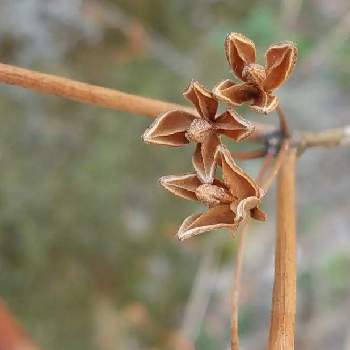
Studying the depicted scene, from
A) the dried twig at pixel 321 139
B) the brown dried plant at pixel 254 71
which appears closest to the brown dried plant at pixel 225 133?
the brown dried plant at pixel 254 71

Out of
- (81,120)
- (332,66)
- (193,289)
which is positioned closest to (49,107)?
(81,120)

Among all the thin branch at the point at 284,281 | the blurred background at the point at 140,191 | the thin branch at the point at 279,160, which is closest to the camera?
the thin branch at the point at 284,281

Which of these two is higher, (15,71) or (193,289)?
(193,289)

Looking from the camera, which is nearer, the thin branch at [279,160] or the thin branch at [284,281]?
the thin branch at [284,281]

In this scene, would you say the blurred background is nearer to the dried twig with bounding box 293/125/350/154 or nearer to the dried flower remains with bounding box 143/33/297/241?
the dried twig with bounding box 293/125/350/154

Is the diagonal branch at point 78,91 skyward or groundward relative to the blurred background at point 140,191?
groundward

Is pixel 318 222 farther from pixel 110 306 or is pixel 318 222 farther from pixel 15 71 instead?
pixel 15 71

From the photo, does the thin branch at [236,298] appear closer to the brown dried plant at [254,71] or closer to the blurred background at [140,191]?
the brown dried plant at [254,71]
